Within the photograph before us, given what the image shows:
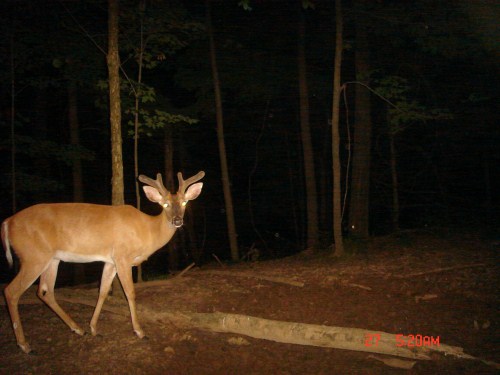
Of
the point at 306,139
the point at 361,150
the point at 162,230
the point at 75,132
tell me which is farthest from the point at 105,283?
the point at 75,132

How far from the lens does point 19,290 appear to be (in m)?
5.58

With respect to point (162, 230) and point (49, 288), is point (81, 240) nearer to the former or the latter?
point (49, 288)

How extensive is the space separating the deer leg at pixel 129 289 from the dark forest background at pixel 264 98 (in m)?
3.83

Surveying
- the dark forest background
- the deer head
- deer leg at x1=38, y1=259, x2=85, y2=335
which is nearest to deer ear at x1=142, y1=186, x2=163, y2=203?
the deer head

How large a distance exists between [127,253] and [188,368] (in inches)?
80.0

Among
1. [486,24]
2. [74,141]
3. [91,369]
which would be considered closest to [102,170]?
[74,141]

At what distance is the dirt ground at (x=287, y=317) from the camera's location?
4.91m

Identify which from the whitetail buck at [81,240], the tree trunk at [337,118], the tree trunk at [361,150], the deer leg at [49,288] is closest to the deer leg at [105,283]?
the whitetail buck at [81,240]

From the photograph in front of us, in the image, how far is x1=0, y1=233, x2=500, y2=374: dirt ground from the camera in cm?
491

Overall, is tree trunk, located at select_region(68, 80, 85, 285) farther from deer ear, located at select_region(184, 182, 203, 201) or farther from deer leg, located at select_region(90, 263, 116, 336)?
deer leg, located at select_region(90, 263, 116, 336)

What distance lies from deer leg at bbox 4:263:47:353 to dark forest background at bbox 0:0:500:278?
4250mm

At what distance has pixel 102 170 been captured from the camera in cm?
2858

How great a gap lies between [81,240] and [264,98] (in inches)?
668

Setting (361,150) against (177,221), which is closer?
(177,221)
